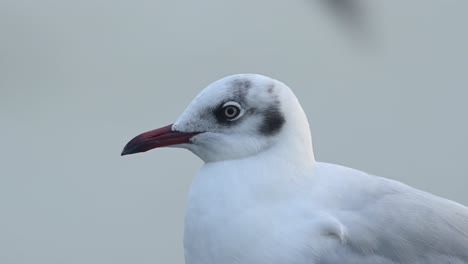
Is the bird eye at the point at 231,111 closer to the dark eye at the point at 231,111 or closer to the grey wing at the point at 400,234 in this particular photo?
the dark eye at the point at 231,111

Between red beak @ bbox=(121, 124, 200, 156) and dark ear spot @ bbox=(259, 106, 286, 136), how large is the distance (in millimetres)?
87

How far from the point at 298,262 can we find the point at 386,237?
0.39 ft

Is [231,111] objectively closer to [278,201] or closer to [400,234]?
[278,201]

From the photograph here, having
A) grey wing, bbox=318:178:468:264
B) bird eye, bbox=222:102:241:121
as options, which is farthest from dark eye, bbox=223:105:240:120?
grey wing, bbox=318:178:468:264

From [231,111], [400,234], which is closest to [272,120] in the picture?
[231,111]

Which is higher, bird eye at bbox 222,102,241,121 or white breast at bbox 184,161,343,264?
bird eye at bbox 222,102,241,121

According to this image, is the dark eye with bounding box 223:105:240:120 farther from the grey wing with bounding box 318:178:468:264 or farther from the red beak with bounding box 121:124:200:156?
the grey wing with bounding box 318:178:468:264

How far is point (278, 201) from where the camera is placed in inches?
34.5

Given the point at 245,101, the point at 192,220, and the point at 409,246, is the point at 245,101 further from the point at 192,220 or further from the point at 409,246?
the point at 409,246

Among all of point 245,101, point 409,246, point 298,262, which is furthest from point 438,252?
point 245,101

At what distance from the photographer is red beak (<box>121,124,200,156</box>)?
915mm

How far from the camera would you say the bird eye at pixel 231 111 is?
2.93 feet

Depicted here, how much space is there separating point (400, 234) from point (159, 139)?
318mm

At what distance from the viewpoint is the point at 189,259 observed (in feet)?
2.94
